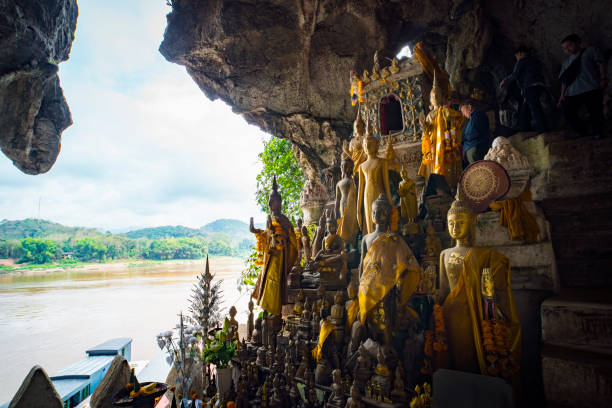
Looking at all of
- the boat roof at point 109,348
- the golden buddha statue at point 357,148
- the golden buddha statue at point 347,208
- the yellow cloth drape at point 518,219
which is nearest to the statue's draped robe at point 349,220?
the golden buddha statue at point 347,208

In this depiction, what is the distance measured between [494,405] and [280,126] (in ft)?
36.5

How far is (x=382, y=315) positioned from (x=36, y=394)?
456 cm

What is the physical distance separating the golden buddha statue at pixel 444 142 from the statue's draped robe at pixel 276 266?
2.90m

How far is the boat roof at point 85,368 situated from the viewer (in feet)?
21.1

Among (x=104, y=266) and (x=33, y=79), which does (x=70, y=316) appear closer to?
(x=33, y=79)

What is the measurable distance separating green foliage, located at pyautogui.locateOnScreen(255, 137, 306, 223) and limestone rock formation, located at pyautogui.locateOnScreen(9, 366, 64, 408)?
8.40m

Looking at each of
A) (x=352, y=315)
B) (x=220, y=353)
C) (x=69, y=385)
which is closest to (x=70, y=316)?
(x=69, y=385)

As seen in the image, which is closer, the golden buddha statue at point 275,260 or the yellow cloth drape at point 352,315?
the yellow cloth drape at point 352,315

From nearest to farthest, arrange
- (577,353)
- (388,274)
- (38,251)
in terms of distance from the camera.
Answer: (577,353) → (388,274) → (38,251)

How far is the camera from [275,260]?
17.0 feet

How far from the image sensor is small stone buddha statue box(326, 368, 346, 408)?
9.56 ft

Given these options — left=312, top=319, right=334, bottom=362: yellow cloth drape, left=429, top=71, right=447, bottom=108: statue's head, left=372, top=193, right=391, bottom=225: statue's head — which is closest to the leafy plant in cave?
left=312, top=319, right=334, bottom=362: yellow cloth drape

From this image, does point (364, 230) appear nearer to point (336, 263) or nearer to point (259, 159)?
point (336, 263)

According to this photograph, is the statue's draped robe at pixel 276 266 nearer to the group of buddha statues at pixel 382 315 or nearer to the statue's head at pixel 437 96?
the group of buddha statues at pixel 382 315
